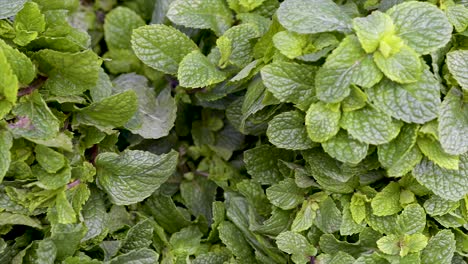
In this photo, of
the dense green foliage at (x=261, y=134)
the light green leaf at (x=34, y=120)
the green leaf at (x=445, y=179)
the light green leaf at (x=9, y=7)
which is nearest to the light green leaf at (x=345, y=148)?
the dense green foliage at (x=261, y=134)

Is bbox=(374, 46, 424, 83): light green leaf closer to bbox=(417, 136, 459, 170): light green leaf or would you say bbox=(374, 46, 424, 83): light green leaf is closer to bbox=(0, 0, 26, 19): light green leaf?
bbox=(417, 136, 459, 170): light green leaf

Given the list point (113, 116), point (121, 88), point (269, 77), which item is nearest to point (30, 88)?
point (113, 116)

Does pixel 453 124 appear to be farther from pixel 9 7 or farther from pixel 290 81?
pixel 9 7

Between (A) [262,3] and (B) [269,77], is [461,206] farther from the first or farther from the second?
(A) [262,3]

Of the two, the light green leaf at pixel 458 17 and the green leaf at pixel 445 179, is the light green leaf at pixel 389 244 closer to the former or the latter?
the green leaf at pixel 445 179

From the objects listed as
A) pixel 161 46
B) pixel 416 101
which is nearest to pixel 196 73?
pixel 161 46

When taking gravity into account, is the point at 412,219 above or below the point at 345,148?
below

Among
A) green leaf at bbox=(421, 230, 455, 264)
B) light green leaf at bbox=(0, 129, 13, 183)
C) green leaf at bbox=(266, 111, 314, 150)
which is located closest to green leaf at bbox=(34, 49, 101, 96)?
light green leaf at bbox=(0, 129, 13, 183)
